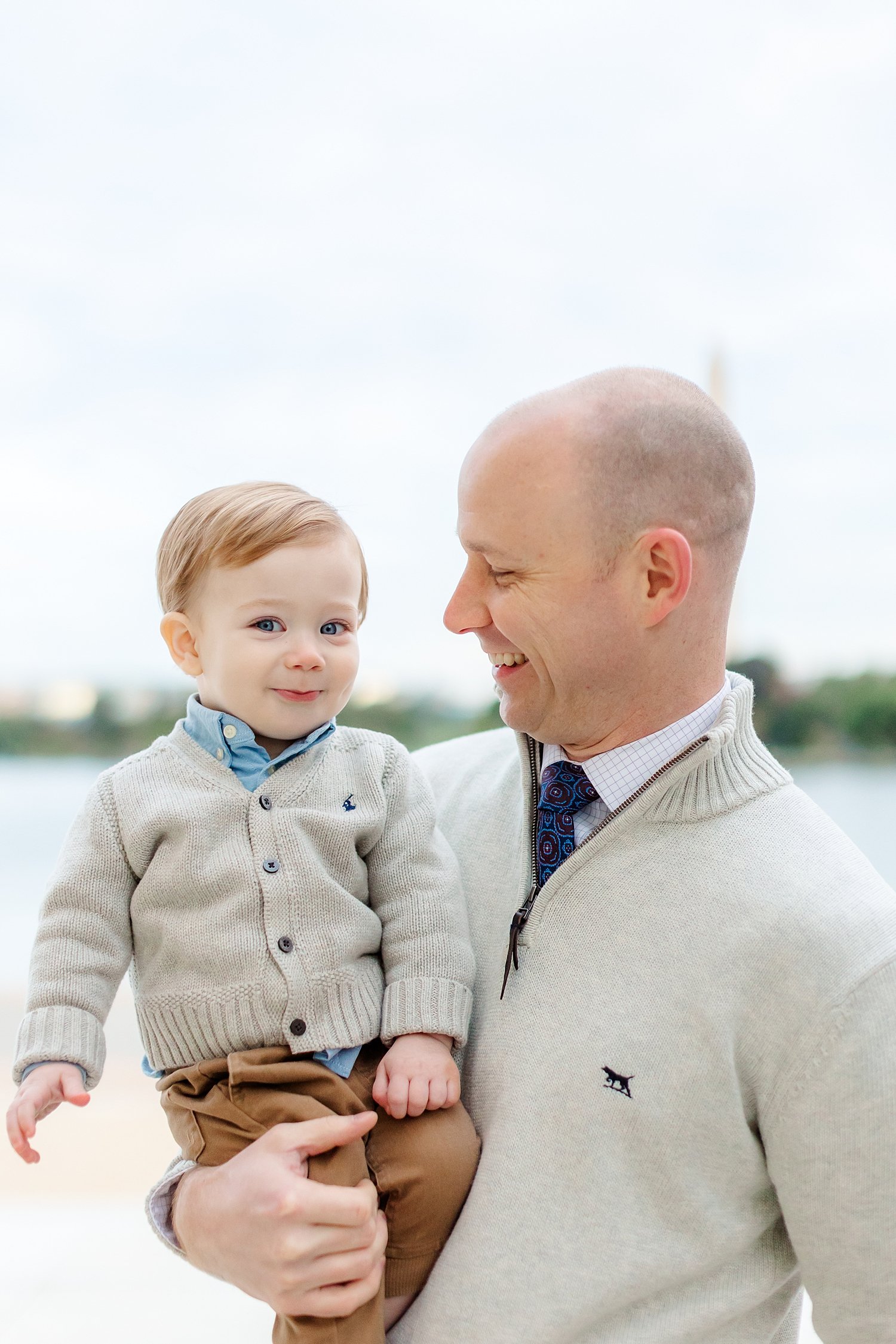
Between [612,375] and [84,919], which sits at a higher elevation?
[612,375]

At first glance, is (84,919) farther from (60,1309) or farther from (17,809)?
(17,809)

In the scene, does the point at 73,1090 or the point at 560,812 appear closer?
the point at 73,1090

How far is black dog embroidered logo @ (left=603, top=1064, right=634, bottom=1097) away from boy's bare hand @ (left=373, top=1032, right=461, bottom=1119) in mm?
165

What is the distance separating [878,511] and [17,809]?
315cm

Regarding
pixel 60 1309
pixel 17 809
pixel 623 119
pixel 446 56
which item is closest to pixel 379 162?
pixel 446 56

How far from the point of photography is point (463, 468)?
4.52 ft

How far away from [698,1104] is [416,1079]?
0.29 metres

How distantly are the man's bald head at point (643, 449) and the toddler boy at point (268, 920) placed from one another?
0.92 ft

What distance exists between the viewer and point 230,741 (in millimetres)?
1299

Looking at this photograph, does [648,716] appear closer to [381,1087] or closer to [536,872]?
[536,872]

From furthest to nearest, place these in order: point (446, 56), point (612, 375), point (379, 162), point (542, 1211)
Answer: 1. point (379, 162)
2. point (446, 56)
3. point (612, 375)
4. point (542, 1211)

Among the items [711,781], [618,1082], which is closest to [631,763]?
[711,781]

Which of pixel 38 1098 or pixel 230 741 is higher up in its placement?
pixel 230 741

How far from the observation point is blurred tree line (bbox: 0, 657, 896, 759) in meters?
3.77
